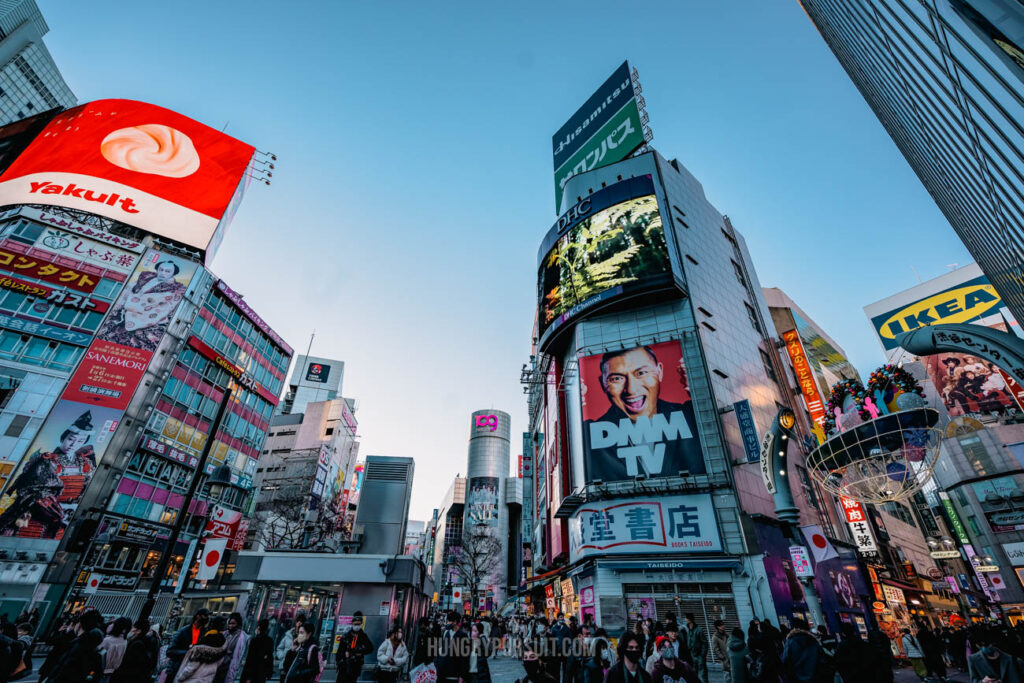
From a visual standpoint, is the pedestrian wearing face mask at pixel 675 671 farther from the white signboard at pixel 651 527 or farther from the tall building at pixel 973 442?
the tall building at pixel 973 442

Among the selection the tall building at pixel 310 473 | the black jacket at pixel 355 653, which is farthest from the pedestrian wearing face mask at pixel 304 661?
the tall building at pixel 310 473

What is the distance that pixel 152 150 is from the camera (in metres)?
40.3

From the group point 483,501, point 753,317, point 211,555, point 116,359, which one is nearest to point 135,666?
point 211,555

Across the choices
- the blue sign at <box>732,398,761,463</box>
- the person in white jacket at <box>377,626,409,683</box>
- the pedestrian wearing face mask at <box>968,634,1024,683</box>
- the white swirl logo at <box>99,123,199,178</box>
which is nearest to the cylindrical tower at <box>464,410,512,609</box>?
the blue sign at <box>732,398,761,463</box>

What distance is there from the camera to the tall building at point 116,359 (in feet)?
87.5

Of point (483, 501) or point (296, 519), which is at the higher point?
point (483, 501)

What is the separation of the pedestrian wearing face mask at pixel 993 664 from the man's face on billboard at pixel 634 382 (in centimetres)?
1793

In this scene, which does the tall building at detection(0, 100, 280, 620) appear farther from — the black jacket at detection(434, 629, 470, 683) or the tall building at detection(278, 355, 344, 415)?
the tall building at detection(278, 355, 344, 415)

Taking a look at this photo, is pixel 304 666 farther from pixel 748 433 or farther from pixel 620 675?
pixel 748 433

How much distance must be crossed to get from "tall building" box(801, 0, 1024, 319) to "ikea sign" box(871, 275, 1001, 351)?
2572cm

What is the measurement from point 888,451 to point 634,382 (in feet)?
45.4

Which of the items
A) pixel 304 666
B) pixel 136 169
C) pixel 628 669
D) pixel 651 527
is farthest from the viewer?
pixel 136 169

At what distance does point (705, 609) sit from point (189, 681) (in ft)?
68.7

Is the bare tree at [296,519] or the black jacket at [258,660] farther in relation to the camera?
the bare tree at [296,519]
